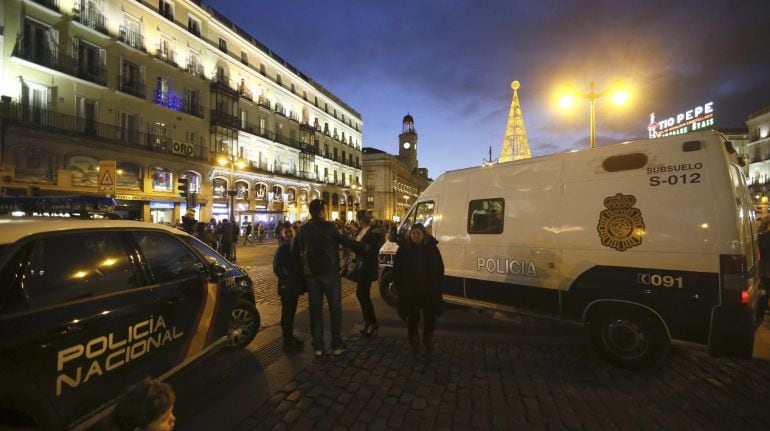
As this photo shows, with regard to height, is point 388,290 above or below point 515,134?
below

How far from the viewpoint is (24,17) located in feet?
60.8

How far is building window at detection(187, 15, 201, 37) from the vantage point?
28375 millimetres

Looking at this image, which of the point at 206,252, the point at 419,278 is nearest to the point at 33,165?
the point at 206,252

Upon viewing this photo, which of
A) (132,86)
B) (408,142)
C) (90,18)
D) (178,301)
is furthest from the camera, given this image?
(408,142)

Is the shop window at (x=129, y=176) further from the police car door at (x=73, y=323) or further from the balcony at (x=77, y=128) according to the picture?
the police car door at (x=73, y=323)

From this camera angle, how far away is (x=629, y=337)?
4.30 m

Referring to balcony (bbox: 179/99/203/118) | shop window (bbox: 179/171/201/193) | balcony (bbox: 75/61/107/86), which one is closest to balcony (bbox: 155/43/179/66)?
balcony (bbox: 179/99/203/118)

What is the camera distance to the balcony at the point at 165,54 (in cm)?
2565

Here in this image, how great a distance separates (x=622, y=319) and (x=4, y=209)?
15605mm

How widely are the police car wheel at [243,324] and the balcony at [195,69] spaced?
29487mm

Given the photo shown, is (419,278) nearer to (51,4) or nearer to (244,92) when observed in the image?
(51,4)

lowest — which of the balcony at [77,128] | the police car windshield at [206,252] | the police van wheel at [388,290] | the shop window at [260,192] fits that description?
the police van wheel at [388,290]

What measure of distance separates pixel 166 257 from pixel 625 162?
17.2 feet

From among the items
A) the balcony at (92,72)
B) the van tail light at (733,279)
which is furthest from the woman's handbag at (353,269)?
the balcony at (92,72)
